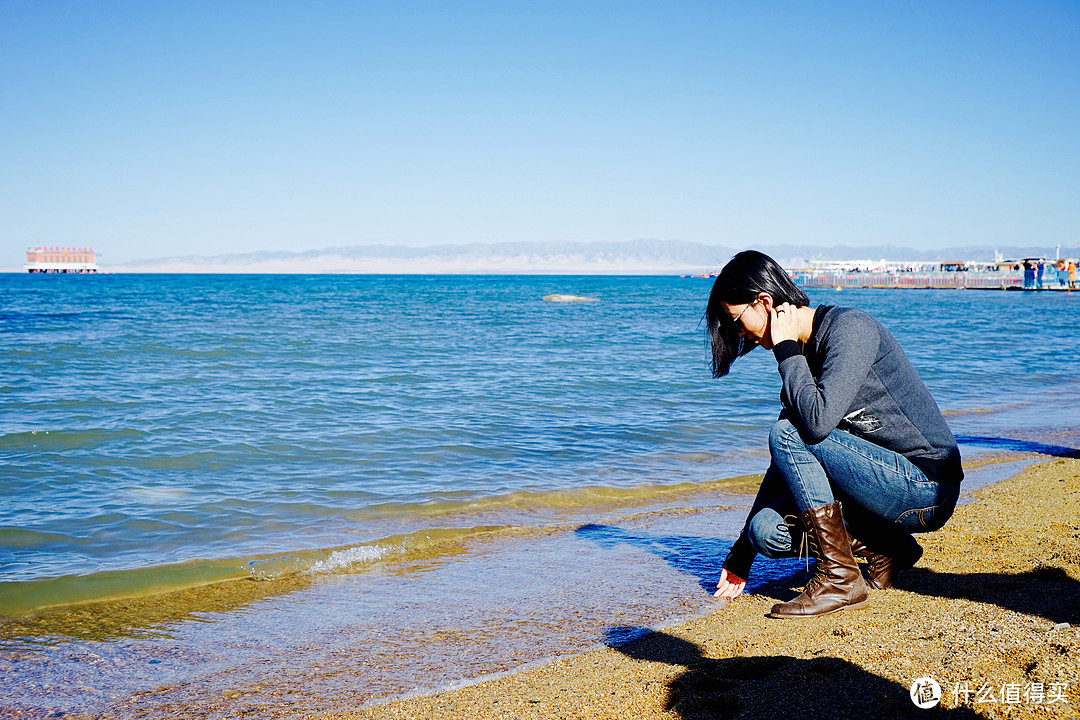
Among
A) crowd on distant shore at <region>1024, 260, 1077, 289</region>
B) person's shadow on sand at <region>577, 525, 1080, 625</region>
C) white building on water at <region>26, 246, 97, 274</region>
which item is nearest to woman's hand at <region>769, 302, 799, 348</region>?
person's shadow on sand at <region>577, 525, 1080, 625</region>

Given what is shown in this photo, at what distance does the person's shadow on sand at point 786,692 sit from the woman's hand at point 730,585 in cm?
87

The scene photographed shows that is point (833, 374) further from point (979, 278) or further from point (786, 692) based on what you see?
point (979, 278)

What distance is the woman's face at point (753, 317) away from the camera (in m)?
3.08

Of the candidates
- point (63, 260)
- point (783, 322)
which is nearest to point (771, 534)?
point (783, 322)

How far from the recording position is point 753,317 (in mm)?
3104

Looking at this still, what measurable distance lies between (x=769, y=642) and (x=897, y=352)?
4.01ft

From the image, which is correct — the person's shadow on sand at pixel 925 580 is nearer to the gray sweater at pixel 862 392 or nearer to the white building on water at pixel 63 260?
the gray sweater at pixel 862 392

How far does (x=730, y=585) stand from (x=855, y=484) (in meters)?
0.91

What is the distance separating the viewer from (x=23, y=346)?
17.9 metres

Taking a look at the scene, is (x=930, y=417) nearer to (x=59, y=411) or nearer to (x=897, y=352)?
(x=897, y=352)

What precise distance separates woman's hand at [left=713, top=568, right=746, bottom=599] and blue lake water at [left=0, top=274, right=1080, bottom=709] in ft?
0.71

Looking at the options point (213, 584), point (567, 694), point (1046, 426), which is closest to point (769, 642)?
point (567, 694)

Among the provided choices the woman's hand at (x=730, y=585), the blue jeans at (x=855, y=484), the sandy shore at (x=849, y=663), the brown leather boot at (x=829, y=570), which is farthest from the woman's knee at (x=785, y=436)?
the woman's hand at (x=730, y=585)

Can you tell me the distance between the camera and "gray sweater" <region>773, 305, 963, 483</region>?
2920 millimetres
